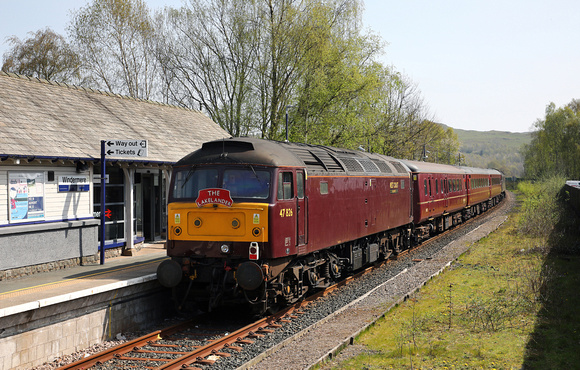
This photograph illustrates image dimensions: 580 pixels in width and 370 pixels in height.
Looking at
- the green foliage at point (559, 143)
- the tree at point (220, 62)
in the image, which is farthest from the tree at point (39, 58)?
the green foliage at point (559, 143)

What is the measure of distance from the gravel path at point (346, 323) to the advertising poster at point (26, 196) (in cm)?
719

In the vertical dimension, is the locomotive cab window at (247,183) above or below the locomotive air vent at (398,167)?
below

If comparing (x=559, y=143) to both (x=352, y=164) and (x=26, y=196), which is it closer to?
(x=352, y=164)

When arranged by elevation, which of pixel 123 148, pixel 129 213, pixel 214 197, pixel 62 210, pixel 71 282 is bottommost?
pixel 71 282

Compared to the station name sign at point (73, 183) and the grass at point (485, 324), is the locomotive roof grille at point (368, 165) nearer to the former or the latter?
the grass at point (485, 324)

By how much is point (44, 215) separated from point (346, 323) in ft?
25.5

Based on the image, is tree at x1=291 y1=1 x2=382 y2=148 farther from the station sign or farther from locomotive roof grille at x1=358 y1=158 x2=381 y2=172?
the station sign

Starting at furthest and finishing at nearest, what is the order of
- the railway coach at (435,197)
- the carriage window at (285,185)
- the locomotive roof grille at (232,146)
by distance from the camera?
1. the railway coach at (435,197)
2. the locomotive roof grille at (232,146)
3. the carriage window at (285,185)

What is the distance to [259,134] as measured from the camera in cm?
3234

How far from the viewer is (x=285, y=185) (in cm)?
1043

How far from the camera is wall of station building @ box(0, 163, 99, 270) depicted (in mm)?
11766

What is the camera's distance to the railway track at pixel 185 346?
27.0ft

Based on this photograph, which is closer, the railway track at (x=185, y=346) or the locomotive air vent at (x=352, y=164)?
the railway track at (x=185, y=346)

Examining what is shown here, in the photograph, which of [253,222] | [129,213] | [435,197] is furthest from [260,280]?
[435,197]
